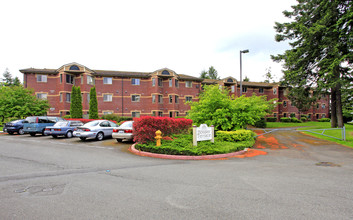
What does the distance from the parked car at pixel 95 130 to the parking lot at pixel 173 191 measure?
680 centimetres

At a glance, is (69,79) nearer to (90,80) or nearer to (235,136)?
(90,80)

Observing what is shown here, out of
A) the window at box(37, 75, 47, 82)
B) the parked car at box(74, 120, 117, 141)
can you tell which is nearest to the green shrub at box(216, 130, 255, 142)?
the parked car at box(74, 120, 117, 141)

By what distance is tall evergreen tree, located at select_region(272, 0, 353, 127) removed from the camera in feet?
65.4

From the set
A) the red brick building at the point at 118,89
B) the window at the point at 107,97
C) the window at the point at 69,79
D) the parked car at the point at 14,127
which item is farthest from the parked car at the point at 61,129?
the window at the point at 69,79

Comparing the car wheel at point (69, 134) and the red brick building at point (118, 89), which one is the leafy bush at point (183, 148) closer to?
the car wheel at point (69, 134)

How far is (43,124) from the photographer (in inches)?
716

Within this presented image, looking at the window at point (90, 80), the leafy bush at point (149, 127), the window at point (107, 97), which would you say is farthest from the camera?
the window at point (107, 97)

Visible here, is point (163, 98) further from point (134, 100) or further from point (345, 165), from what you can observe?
point (345, 165)

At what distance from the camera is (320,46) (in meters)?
21.3

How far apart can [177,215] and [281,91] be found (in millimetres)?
47984

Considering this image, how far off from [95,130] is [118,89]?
1967 cm

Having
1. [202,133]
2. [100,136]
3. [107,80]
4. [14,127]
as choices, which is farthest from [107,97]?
[202,133]

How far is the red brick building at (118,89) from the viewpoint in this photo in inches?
1198

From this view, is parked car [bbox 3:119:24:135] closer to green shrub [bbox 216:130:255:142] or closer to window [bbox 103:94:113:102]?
window [bbox 103:94:113:102]
